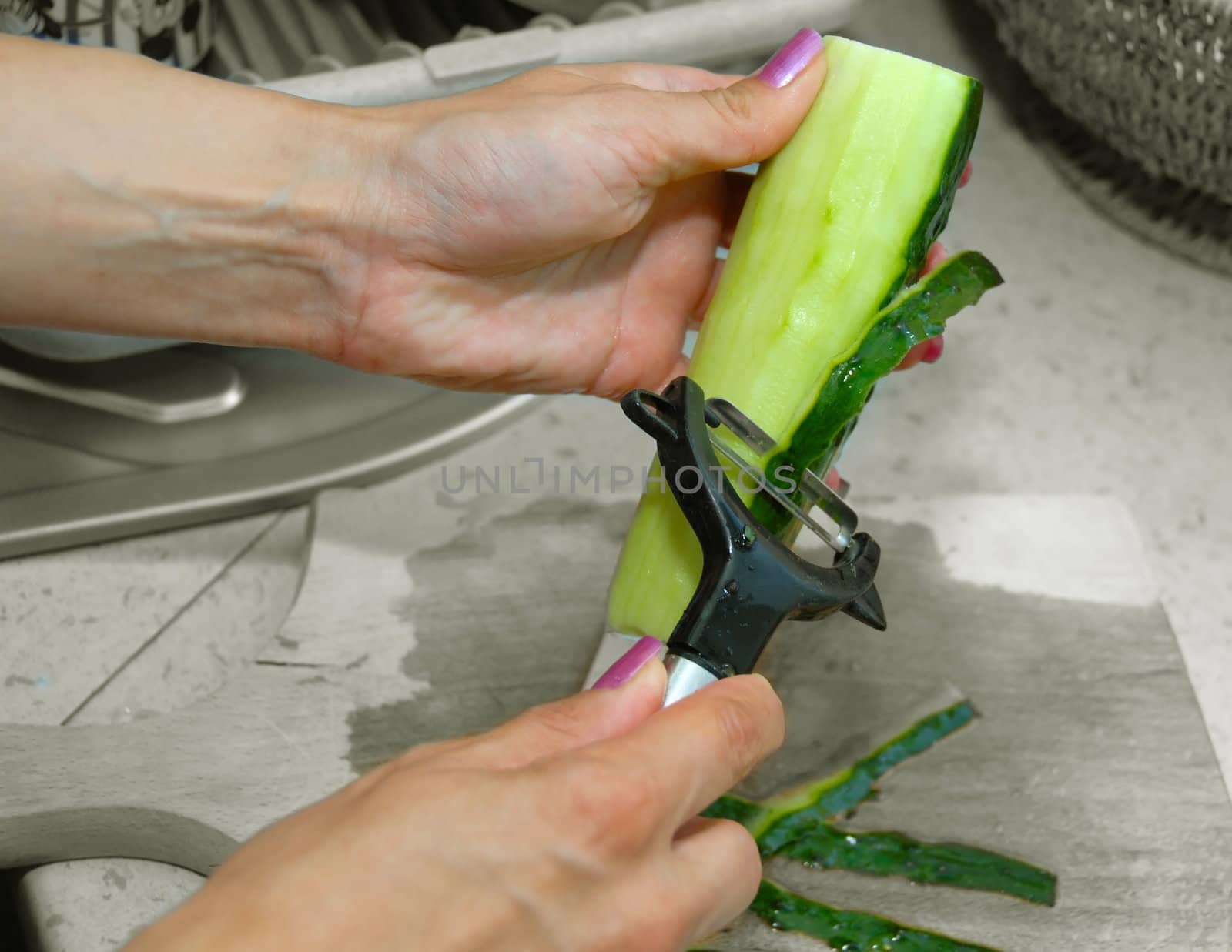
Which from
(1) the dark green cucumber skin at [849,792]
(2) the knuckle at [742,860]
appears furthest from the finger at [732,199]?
(2) the knuckle at [742,860]

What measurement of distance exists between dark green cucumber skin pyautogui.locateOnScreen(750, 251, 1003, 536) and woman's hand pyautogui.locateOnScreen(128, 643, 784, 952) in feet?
0.85

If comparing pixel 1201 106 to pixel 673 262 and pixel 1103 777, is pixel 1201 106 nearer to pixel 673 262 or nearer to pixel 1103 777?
pixel 673 262

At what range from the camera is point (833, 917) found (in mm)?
945

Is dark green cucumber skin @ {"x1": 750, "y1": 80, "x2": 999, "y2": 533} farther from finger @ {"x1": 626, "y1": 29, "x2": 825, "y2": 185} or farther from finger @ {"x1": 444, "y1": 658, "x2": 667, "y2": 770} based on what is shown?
finger @ {"x1": 444, "y1": 658, "x2": 667, "y2": 770}

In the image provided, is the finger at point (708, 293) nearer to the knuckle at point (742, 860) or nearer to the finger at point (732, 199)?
the finger at point (732, 199)

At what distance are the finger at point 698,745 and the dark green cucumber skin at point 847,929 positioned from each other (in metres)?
0.26

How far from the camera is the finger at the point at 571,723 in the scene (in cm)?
67

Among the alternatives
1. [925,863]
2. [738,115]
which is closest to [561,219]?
[738,115]

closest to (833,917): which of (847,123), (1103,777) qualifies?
(1103,777)

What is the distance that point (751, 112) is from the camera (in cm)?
90

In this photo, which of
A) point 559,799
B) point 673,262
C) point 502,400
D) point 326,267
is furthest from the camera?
point 502,400

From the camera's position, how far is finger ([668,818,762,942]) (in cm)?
68

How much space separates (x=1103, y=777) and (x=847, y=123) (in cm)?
64

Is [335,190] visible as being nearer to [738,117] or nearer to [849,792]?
[738,117]
